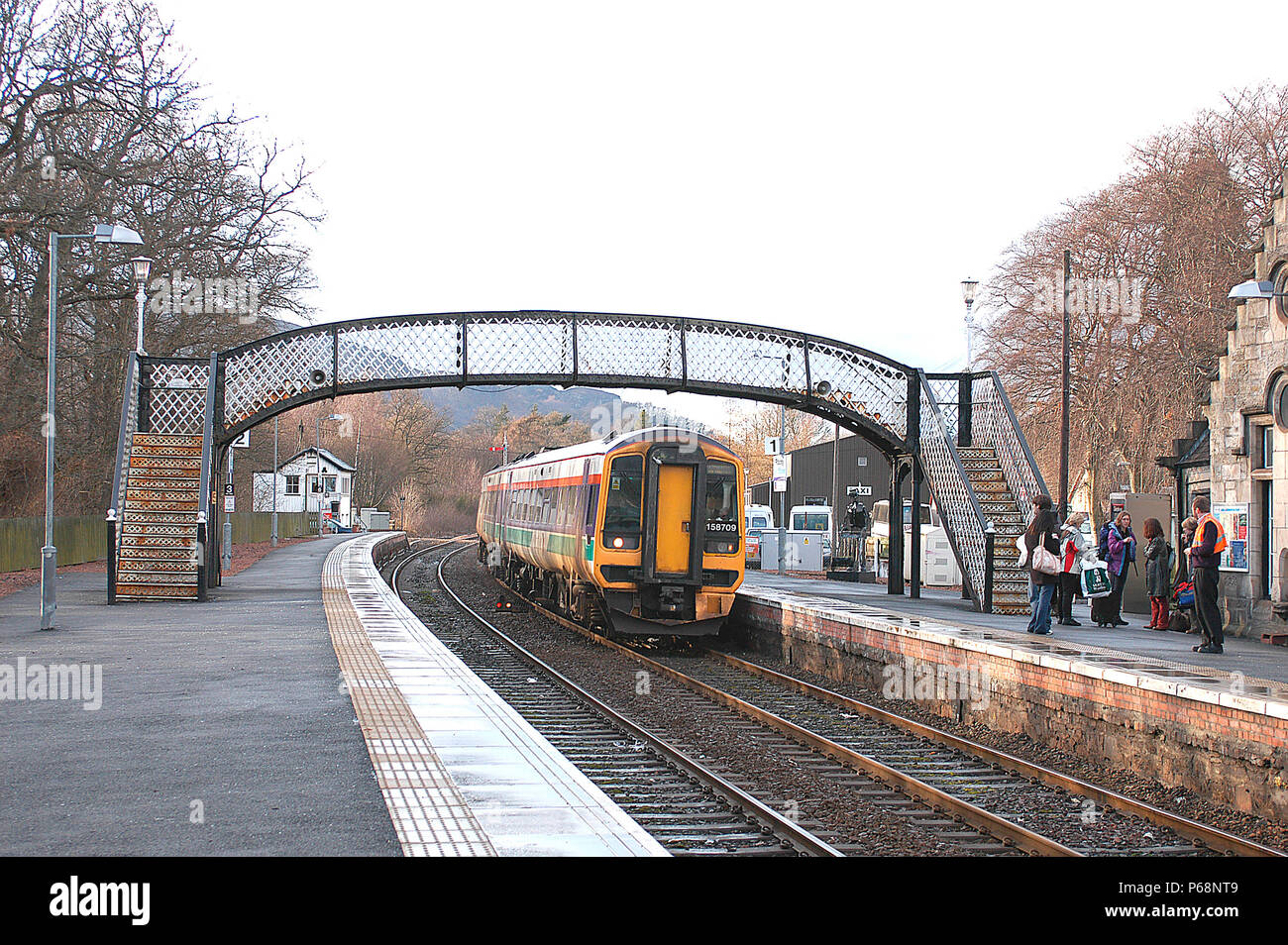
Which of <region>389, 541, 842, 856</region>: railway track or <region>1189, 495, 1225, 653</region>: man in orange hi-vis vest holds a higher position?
<region>1189, 495, 1225, 653</region>: man in orange hi-vis vest

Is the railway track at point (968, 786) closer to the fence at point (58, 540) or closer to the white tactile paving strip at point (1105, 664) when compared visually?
the white tactile paving strip at point (1105, 664)

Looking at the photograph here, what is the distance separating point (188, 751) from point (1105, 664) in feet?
24.1

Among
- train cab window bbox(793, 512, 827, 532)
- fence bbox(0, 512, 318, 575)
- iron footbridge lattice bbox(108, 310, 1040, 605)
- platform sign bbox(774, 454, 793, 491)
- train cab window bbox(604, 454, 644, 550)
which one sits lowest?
fence bbox(0, 512, 318, 575)

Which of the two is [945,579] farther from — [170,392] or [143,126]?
[143,126]

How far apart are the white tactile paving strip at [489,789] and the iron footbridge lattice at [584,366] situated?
11.2 meters

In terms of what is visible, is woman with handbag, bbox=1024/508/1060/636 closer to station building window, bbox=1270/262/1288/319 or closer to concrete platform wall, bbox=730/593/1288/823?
concrete platform wall, bbox=730/593/1288/823

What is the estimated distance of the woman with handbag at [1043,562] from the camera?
13516 millimetres

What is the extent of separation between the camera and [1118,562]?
1706 cm

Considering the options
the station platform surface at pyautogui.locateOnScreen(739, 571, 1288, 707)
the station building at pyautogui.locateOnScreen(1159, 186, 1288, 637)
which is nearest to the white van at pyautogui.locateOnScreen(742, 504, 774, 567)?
the station platform surface at pyautogui.locateOnScreen(739, 571, 1288, 707)

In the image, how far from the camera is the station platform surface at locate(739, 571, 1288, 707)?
9750mm

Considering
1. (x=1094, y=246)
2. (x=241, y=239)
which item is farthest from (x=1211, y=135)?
(x=241, y=239)

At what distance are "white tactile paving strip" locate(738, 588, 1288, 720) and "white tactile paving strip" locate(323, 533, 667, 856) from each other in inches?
A: 173

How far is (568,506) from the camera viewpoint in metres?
19.4

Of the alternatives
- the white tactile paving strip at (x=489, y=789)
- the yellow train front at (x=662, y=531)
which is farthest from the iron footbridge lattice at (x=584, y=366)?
the white tactile paving strip at (x=489, y=789)
